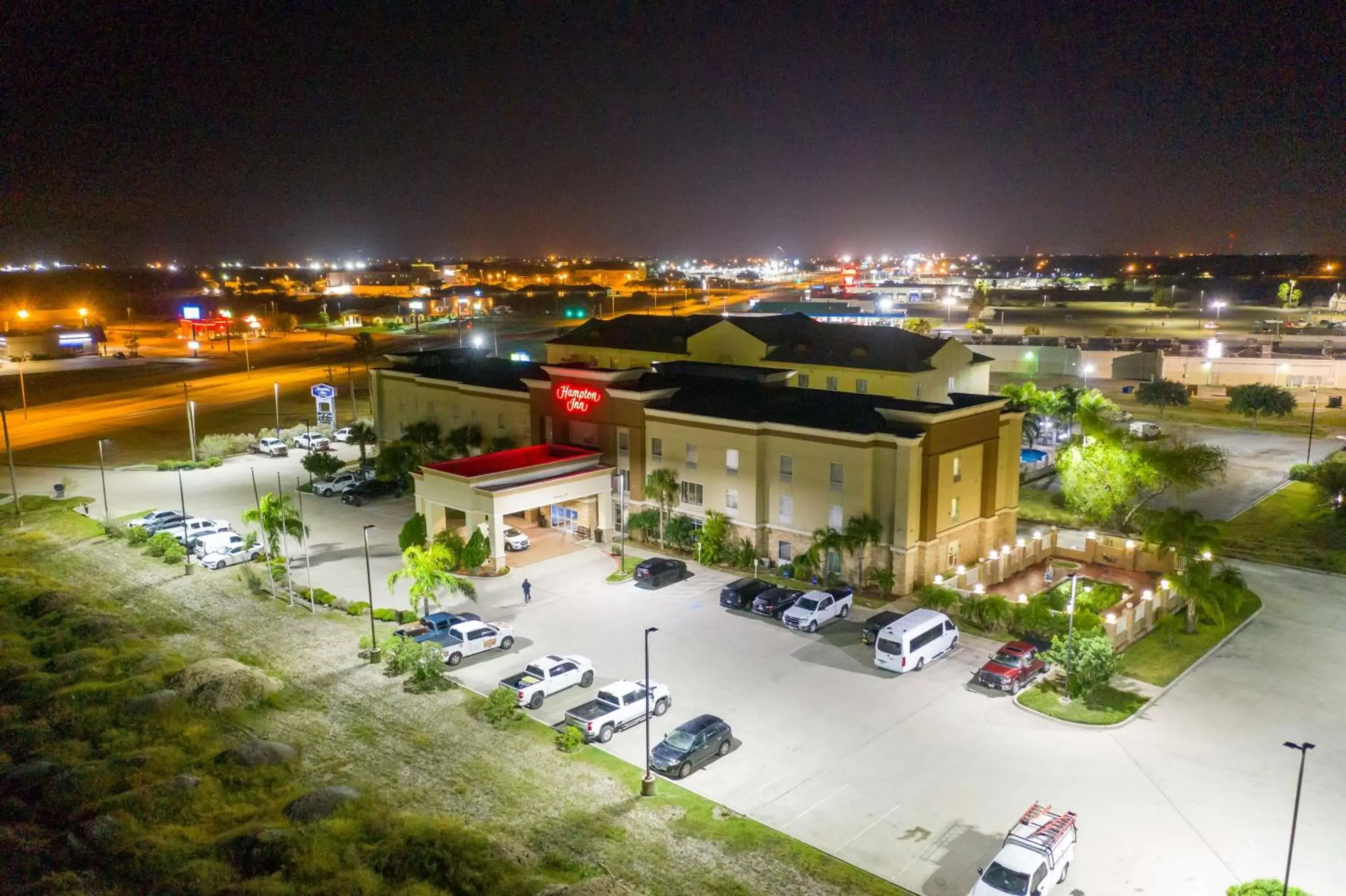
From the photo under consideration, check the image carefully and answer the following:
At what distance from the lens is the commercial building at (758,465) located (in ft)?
131

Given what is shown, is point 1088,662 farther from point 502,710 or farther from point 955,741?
point 502,710

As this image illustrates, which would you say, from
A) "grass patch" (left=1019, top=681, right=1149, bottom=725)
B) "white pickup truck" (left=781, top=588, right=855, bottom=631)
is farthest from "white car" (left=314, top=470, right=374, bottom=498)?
"grass patch" (left=1019, top=681, right=1149, bottom=725)

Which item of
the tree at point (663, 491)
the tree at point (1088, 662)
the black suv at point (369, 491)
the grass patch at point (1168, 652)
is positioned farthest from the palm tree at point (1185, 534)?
the black suv at point (369, 491)

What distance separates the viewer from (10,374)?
121 metres

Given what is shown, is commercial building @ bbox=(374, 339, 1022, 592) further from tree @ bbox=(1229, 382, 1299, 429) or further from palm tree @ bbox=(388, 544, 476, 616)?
tree @ bbox=(1229, 382, 1299, 429)

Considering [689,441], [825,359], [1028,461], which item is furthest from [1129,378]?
[689,441]

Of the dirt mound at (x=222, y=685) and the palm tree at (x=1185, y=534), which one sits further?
the palm tree at (x=1185, y=534)

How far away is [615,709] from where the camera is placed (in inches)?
1107

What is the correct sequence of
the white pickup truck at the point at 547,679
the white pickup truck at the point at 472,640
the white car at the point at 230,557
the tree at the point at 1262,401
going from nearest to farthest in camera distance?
the white pickup truck at the point at 547,679 → the white pickup truck at the point at 472,640 → the white car at the point at 230,557 → the tree at the point at 1262,401

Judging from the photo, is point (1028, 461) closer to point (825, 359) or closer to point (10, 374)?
point (825, 359)

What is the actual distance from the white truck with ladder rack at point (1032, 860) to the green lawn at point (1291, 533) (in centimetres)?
3008

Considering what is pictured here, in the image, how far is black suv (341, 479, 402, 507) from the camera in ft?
180

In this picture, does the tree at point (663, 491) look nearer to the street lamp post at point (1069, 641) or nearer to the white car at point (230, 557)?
the white car at point (230, 557)

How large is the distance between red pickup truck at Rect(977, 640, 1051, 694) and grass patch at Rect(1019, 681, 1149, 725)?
45 cm
